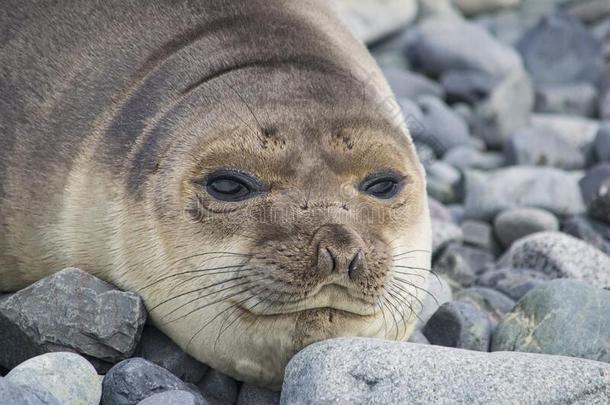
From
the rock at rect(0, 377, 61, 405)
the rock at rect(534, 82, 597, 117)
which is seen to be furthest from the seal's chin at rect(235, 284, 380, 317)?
the rock at rect(534, 82, 597, 117)

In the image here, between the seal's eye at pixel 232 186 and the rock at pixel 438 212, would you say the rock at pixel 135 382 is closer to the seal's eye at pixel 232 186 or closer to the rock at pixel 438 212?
the seal's eye at pixel 232 186

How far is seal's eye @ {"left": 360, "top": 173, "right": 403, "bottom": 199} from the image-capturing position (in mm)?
4285

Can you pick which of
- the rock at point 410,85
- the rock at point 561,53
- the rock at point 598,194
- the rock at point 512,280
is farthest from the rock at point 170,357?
the rock at point 561,53

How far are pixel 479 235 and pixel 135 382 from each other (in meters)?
3.91

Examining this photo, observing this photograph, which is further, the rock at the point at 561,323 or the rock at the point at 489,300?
the rock at the point at 489,300

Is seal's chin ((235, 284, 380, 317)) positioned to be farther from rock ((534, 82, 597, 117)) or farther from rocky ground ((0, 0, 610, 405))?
rock ((534, 82, 597, 117))

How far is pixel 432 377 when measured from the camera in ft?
12.4

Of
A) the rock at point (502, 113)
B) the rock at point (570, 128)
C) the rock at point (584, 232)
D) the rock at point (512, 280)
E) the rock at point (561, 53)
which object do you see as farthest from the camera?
the rock at point (561, 53)

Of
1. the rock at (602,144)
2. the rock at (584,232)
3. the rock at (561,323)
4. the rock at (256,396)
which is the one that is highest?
the rock at (256,396)

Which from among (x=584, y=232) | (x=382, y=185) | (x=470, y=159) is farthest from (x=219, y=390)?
(x=470, y=159)

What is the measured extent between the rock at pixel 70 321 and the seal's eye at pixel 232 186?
1.82 feet

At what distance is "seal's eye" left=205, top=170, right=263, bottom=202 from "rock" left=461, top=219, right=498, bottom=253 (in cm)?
347

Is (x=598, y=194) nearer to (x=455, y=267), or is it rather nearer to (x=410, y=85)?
(x=455, y=267)

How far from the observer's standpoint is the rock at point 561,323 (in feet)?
15.2
